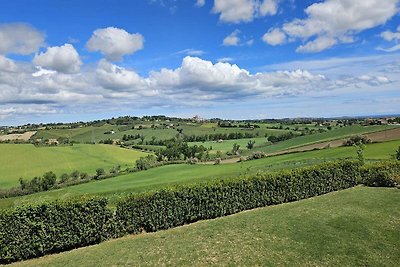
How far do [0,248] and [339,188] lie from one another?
78.4 feet

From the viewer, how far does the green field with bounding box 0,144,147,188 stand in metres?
73.2

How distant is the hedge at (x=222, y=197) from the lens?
18906 mm

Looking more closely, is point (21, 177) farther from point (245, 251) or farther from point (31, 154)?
point (245, 251)

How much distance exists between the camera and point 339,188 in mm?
27938

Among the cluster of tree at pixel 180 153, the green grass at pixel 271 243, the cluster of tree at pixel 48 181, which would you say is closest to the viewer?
the green grass at pixel 271 243

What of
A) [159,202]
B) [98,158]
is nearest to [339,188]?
[159,202]

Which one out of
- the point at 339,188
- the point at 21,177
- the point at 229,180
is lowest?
the point at 21,177

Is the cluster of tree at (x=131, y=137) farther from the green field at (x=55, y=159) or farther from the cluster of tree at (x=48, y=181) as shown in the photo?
the cluster of tree at (x=48, y=181)

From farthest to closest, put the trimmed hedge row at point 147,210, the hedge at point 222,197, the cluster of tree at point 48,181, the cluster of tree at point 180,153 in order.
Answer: the cluster of tree at point 180,153 < the cluster of tree at point 48,181 < the hedge at point 222,197 < the trimmed hedge row at point 147,210

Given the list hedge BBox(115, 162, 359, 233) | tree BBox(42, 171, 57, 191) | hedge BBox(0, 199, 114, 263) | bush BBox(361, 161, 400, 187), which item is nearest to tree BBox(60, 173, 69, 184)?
tree BBox(42, 171, 57, 191)

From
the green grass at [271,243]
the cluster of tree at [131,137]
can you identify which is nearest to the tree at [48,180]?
the green grass at [271,243]

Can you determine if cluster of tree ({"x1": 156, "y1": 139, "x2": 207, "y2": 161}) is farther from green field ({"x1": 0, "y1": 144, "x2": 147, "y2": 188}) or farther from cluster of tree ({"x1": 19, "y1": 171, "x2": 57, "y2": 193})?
cluster of tree ({"x1": 19, "y1": 171, "x2": 57, "y2": 193})

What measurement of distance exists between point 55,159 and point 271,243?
7860 cm

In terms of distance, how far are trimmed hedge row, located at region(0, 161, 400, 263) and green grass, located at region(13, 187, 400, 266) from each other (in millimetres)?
843
